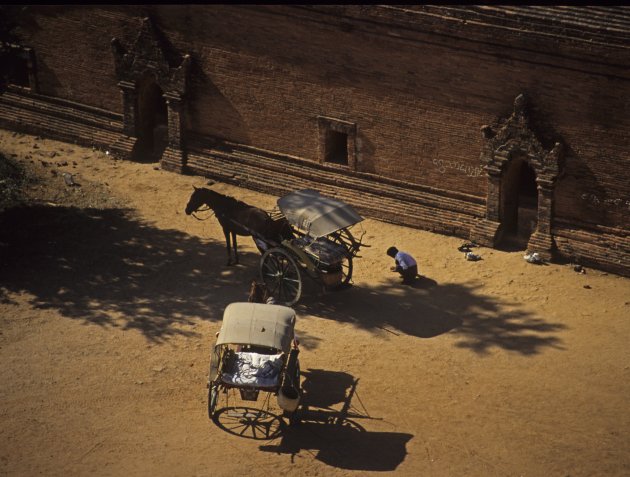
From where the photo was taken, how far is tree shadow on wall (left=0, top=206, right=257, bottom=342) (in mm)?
21562

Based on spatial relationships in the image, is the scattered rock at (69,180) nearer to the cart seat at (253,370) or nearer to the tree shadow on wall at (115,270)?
the tree shadow on wall at (115,270)

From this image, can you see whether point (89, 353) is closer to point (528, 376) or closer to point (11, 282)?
point (11, 282)

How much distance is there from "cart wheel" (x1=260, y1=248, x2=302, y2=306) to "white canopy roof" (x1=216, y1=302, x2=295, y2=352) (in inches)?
107

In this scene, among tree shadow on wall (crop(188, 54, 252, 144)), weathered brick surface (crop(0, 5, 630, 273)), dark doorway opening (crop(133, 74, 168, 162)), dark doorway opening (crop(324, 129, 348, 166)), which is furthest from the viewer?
dark doorway opening (crop(133, 74, 168, 162))

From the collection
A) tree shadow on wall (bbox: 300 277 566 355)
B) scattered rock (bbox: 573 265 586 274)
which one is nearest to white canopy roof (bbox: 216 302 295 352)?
tree shadow on wall (bbox: 300 277 566 355)

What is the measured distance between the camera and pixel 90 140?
94.8 feet

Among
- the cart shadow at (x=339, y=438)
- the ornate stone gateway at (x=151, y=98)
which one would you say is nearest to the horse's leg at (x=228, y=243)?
the cart shadow at (x=339, y=438)

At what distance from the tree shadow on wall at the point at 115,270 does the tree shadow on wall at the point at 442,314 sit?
7.01 ft

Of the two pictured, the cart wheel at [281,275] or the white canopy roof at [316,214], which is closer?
the white canopy roof at [316,214]

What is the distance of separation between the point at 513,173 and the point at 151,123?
33.0ft

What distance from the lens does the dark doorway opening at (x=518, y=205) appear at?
77.8 feet

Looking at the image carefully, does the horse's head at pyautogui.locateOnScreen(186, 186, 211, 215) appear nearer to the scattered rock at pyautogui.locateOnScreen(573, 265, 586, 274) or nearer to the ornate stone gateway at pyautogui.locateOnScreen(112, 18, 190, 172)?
the ornate stone gateway at pyautogui.locateOnScreen(112, 18, 190, 172)

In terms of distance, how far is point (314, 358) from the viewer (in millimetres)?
20188

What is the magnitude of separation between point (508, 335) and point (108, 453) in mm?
8059
